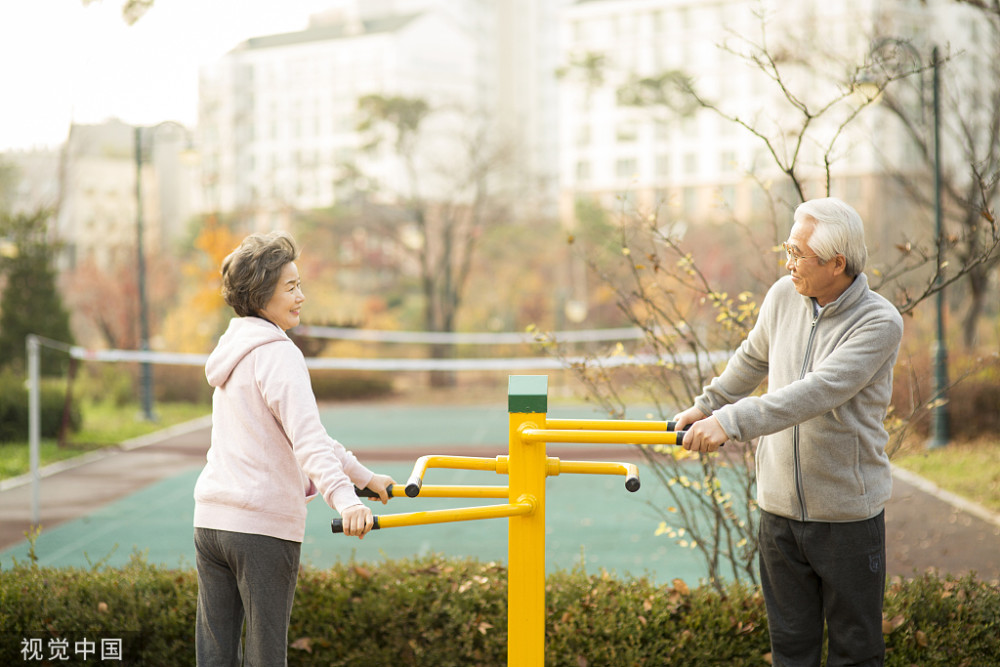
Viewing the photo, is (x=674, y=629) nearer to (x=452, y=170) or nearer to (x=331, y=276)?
(x=452, y=170)

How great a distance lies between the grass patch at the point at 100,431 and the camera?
1073cm

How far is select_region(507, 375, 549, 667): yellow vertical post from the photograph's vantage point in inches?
97.5

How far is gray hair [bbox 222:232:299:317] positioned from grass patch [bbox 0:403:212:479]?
847 centimetres

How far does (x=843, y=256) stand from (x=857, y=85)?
167cm

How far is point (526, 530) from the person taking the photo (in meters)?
2.50

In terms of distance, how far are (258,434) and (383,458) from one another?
24.0 feet

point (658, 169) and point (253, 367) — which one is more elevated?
point (658, 169)

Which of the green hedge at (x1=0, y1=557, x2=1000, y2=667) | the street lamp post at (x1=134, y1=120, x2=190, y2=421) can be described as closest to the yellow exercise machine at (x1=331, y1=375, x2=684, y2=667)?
the green hedge at (x1=0, y1=557, x2=1000, y2=667)

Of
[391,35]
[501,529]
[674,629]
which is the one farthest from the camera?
[391,35]

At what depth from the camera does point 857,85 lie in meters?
3.88

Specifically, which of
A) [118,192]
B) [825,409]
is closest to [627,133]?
[118,192]

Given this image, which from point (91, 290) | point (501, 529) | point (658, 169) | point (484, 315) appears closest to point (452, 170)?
point (484, 315)

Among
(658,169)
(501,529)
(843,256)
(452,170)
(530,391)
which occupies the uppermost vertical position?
(658,169)

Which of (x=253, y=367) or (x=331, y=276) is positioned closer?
(x=253, y=367)
